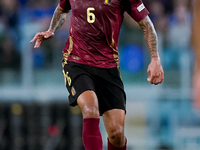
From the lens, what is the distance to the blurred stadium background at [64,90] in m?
7.88

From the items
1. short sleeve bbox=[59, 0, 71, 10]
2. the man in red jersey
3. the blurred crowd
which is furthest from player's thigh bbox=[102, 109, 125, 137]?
the blurred crowd

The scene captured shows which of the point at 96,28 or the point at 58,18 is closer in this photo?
the point at 96,28

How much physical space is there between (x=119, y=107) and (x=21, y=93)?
13.4 feet

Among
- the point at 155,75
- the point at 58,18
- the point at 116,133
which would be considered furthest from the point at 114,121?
the point at 58,18

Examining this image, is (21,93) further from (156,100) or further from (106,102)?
(106,102)

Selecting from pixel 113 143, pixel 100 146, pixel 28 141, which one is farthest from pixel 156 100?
pixel 100 146

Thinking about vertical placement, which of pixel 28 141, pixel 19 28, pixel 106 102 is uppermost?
pixel 19 28

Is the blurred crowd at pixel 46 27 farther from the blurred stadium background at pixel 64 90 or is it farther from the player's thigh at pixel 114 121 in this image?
the player's thigh at pixel 114 121

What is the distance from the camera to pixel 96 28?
4.53 meters

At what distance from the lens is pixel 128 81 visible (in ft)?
26.4

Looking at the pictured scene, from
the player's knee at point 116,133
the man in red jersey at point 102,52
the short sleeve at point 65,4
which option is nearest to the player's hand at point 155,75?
the man in red jersey at point 102,52

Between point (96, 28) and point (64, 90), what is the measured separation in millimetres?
3952

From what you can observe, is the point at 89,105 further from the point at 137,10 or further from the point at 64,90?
the point at 64,90

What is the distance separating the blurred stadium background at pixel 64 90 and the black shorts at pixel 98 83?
9.78 feet
